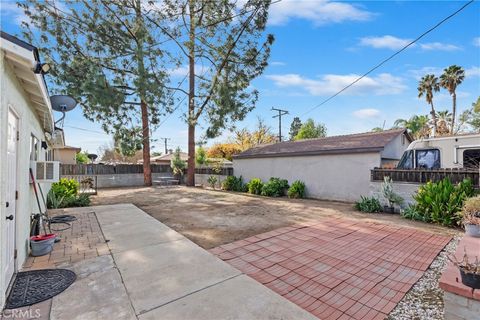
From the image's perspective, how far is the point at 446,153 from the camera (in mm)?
7738

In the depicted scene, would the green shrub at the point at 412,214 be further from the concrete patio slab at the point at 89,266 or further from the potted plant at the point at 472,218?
the concrete patio slab at the point at 89,266

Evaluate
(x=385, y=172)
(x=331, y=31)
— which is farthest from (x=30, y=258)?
(x=331, y=31)

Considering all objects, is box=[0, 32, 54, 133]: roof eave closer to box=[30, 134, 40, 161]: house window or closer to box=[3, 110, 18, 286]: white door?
box=[3, 110, 18, 286]: white door

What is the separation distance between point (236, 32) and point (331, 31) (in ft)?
17.2

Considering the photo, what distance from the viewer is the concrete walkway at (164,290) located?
7.72 ft

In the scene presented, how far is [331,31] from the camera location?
393 inches

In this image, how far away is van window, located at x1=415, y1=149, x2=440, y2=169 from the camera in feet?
26.3

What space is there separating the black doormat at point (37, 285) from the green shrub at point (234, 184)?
11.6 meters

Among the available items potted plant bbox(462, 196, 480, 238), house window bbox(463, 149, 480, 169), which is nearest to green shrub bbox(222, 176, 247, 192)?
house window bbox(463, 149, 480, 169)

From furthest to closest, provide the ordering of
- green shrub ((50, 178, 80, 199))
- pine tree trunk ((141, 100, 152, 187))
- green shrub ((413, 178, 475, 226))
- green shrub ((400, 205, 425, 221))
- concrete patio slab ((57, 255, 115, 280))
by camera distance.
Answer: pine tree trunk ((141, 100, 152, 187)) → green shrub ((50, 178, 80, 199)) → green shrub ((400, 205, 425, 221)) → green shrub ((413, 178, 475, 226)) → concrete patio slab ((57, 255, 115, 280))

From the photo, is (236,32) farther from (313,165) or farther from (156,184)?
(156,184)

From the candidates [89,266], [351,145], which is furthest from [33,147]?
[351,145]

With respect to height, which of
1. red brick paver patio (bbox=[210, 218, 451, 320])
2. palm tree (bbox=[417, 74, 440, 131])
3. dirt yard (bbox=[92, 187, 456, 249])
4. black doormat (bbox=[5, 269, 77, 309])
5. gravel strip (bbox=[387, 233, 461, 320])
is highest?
palm tree (bbox=[417, 74, 440, 131])

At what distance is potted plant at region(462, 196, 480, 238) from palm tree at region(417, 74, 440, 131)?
27.4 m
